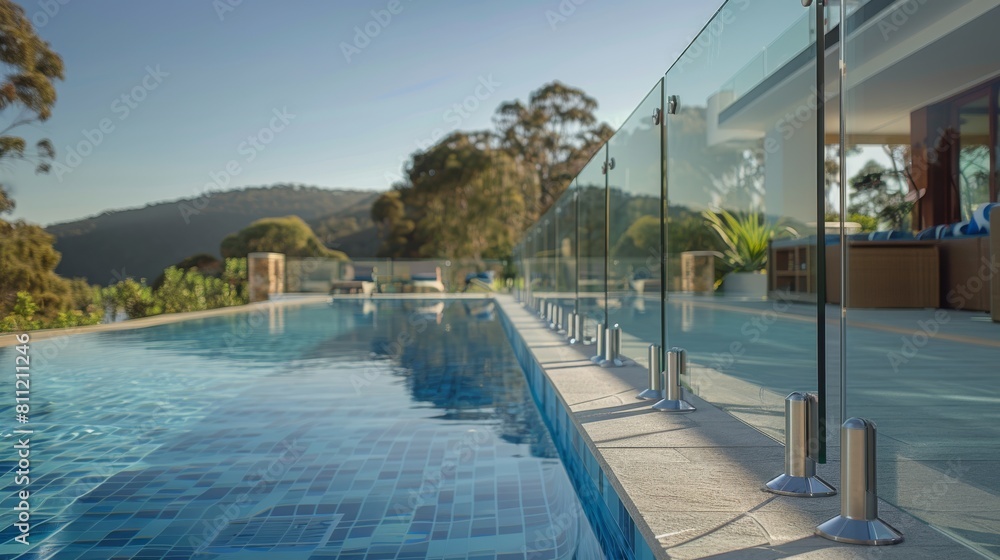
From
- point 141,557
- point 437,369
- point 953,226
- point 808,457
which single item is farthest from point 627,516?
point 437,369

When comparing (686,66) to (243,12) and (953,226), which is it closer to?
(953,226)

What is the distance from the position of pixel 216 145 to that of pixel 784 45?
70.4 feet

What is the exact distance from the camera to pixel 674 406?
380 cm

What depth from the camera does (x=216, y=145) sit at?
21812 mm

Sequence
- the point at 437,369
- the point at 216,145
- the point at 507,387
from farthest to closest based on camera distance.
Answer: the point at 216,145 → the point at 437,369 → the point at 507,387

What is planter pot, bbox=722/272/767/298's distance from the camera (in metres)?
3.29
